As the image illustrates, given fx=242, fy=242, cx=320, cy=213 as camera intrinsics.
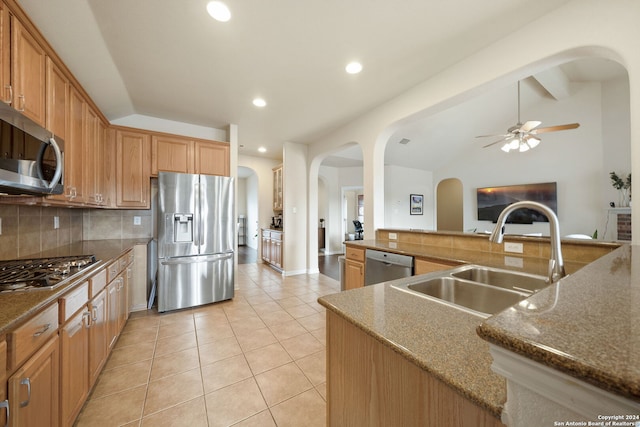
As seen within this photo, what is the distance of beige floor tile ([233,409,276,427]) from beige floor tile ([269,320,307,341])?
85 cm

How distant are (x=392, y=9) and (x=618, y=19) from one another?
1322 millimetres

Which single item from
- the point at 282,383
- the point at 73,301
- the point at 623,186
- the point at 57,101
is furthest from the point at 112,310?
the point at 623,186

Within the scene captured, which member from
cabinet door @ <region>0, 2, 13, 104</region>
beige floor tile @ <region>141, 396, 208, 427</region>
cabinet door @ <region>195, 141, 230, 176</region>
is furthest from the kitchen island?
cabinet door @ <region>195, 141, 230, 176</region>

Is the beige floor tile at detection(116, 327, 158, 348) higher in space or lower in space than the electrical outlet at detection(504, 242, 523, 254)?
lower

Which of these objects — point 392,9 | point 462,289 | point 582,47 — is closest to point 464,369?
point 462,289

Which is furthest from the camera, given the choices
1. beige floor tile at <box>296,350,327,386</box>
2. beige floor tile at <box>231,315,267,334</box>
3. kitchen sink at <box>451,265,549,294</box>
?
beige floor tile at <box>231,315,267,334</box>

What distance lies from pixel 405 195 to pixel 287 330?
5.56m

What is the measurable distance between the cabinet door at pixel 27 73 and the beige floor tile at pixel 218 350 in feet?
6.61

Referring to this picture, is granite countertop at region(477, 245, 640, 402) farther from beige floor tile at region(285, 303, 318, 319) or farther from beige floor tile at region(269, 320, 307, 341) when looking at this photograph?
beige floor tile at region(285, 303, 318, 319)

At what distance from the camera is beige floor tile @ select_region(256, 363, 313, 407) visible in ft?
5.30

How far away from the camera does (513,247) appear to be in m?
2.00

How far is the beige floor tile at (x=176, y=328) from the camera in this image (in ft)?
7.90

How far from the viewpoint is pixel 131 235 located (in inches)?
127

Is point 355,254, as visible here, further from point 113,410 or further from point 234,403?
point 113,410
